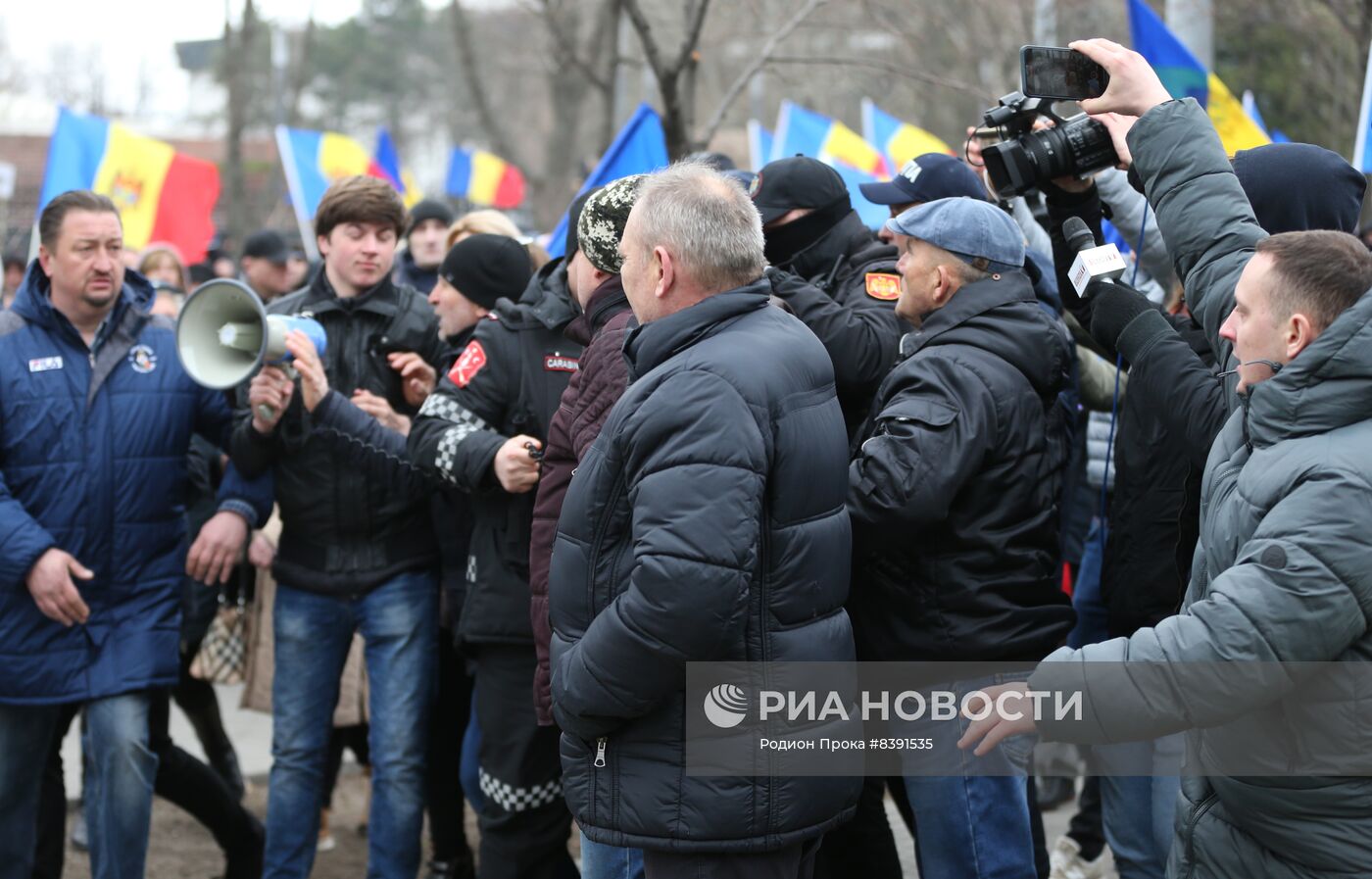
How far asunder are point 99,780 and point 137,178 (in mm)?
5279

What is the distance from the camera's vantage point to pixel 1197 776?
2.78m

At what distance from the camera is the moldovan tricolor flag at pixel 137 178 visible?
798 centimetres

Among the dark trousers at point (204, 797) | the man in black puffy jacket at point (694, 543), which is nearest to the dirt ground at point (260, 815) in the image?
the dark trousers at point (204, 797)

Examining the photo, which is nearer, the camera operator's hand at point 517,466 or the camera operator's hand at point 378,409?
the camera operator's hand at point 517,466

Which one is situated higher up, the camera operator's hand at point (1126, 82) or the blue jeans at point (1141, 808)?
the camera operator's hand at point (1126, 82)

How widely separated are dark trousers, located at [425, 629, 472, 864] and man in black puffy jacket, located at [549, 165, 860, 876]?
6.82 ft

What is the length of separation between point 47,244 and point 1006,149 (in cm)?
290

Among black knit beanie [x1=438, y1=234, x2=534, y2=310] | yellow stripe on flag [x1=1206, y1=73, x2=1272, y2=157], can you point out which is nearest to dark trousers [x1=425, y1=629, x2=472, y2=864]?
black knit beanie [x1=438, y1=234, x2=534, y2=310]

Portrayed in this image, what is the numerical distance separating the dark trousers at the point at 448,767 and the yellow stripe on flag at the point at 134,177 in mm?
4502

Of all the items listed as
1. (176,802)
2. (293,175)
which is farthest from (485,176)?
(176,802)

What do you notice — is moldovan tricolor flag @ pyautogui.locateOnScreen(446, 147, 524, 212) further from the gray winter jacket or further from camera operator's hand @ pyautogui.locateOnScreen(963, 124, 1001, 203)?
the gray winter jacket

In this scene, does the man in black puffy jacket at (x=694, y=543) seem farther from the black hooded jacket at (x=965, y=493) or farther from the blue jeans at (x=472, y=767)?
the blue jeans at (x=472, y=767)

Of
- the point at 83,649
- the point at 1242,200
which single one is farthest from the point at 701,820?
the point at 83,649

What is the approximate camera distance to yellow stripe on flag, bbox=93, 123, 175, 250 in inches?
331
